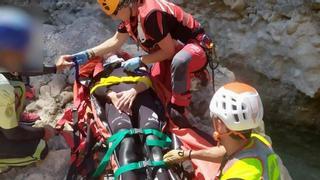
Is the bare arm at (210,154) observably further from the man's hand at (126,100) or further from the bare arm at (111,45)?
the bare arm at (111,45)

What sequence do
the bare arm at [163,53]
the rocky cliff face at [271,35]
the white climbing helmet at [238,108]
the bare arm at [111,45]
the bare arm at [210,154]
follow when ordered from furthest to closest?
the rocky cliff face at [271,35]
the bare arm at [111,45]
the bare arm at [163,53]
the bare arm at [210,154]
the white climbing helmet at [238,108]

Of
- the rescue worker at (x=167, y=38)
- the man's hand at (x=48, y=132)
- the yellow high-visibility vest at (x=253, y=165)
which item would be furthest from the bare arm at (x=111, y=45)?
the yellow high-visibility vest at (x=253, y=165)

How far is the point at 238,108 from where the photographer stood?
2738 millimetres

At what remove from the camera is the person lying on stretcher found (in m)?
3.26

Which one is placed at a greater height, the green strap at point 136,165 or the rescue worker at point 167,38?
the rescue worker at point 167,38

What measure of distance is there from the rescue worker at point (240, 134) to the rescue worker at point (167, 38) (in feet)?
2.44

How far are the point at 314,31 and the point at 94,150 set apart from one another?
3083mm

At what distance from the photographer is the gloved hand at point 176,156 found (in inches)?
119

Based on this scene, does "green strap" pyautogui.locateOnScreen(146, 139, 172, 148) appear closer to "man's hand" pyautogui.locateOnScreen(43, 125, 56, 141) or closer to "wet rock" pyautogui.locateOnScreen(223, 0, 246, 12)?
"man's hand" pyautogui.locateOnScreen(43, 125, 56, 141)

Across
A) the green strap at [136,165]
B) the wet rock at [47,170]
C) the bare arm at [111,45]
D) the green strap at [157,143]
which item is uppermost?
the bare arm at [111,45]

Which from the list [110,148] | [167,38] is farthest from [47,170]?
[167,38]

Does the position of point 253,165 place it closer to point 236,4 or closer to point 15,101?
point 15,101

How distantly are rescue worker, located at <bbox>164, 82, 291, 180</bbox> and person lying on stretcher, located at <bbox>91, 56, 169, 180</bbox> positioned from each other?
0.54 meters

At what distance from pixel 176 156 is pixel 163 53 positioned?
81 centimetres
